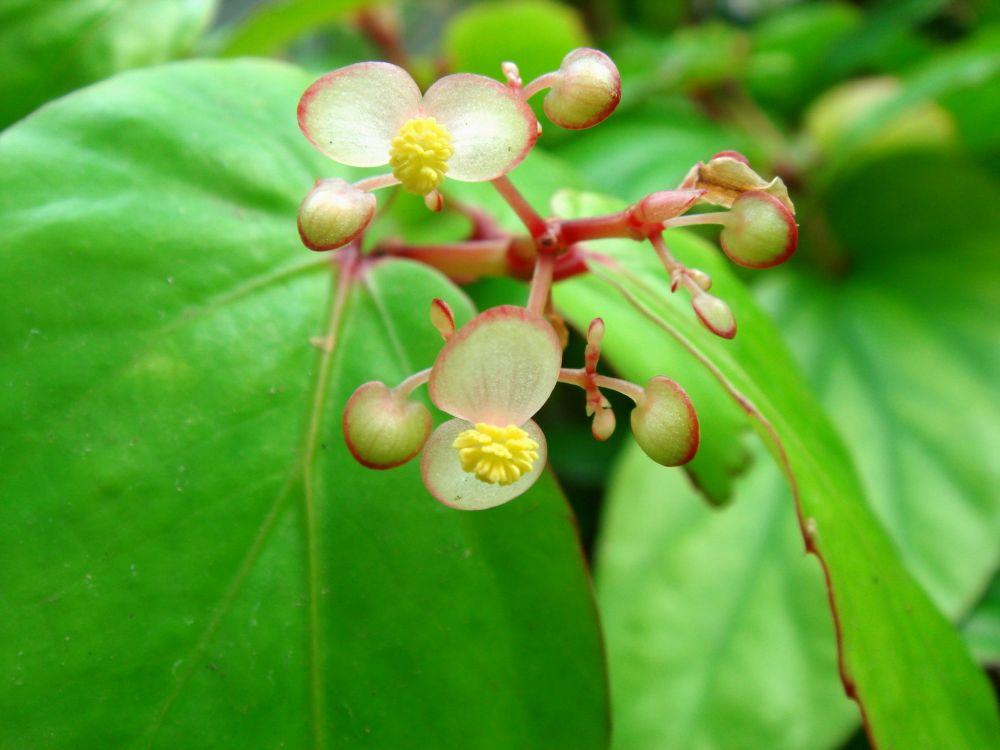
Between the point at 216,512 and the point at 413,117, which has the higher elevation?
the point at 413,117

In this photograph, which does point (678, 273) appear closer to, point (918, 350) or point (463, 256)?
point (463, 256)

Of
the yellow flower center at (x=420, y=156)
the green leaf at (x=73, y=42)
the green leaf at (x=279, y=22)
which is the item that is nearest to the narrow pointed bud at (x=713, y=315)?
the yellow flower center at (x=420, y=156)

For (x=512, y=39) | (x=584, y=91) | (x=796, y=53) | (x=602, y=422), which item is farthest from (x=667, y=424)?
(x=796, y=53)

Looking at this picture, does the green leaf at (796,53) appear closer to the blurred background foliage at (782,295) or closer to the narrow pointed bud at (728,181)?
the blurred background foliage at (782,295)

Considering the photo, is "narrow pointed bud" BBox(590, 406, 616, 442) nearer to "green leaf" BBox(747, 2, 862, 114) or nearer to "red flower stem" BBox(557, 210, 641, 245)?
"red flower stem" BBox(557, 210, 641, 245)

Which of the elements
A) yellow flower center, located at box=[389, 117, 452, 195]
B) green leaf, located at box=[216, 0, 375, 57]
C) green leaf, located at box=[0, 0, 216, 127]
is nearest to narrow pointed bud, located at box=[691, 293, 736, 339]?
yellow flower center, located at box=[389, 117, 452, 195]

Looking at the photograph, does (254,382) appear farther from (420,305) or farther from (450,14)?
(450,14)
